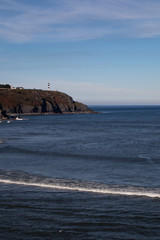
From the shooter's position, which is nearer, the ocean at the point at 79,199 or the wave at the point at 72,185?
the ocean at the point at 79,199

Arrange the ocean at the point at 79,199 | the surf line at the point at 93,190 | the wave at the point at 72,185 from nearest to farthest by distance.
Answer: the ocean at the point at 79,199
the surf line at the point at 93,190
the wave at the point at 72,185

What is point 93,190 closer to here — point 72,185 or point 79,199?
point 72,185

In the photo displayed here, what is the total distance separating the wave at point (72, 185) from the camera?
20.6 metres

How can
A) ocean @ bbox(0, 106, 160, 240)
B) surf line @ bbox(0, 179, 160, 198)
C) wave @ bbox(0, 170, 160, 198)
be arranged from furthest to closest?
wave @ bbox(0, 170, 160, 198), surf line @ bbox(0, 179, 160, 198), ocean @ bbox(0, 106, 160, 240)

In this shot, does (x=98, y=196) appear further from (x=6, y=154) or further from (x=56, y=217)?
(x=6, y=154)

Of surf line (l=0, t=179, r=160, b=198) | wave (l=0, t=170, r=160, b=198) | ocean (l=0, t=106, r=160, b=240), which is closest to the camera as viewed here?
ocean (l=0, t=106, r=160, b=240)

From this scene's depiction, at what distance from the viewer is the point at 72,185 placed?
22.7 metres

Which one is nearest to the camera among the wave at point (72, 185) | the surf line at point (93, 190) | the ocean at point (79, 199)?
the ocean at point (79, 199)

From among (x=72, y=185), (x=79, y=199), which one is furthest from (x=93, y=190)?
(x=79, y=199)

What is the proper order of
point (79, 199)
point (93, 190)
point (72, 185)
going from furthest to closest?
point (72, 185) → point (93, 190) → point (79, 199)

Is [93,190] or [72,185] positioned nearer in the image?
[93,190]

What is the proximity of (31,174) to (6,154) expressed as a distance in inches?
530

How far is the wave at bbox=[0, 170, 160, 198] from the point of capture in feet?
67.6

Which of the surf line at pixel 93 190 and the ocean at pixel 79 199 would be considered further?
the surf line at pixel 93 190
